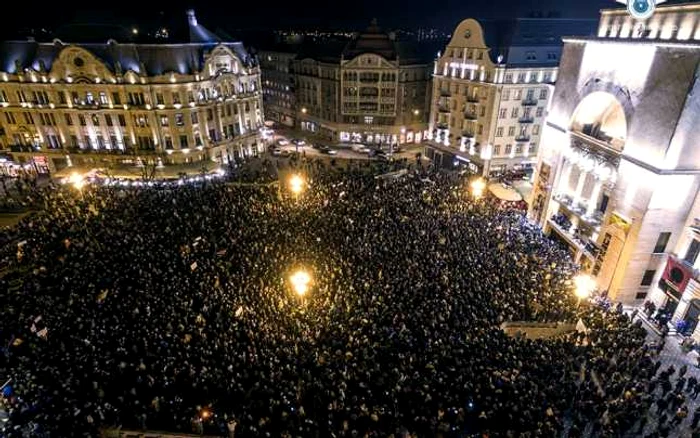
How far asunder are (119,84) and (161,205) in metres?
19.7

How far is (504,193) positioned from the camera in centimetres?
3672

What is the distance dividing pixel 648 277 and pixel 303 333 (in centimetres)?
2265

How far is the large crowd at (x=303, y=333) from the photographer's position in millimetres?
16234

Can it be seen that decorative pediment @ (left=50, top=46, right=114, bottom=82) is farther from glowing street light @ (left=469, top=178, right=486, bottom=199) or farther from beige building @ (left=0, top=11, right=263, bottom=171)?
glowing street light @ (left=469, top=178, right=486, bottom=199)

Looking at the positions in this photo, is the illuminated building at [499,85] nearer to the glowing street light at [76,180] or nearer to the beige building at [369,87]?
the beige building at [369,87]

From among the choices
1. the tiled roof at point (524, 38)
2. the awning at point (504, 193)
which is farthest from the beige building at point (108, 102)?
the awning at point (504, 193)

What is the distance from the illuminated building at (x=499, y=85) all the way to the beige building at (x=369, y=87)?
8.21 m

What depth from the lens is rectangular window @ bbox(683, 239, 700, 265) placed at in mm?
23328

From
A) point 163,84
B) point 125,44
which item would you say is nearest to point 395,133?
point 163,84

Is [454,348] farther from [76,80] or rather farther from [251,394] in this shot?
[76,80]

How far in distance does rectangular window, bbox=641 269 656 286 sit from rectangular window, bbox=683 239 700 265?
6.39ft

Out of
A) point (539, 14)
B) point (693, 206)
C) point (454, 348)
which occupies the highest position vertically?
point (539, 14)

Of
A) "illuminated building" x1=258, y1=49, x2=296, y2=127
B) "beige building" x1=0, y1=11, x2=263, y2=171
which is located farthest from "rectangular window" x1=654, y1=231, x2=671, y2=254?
"illuminated building" x1=258, y1=49, x2=296, y2=127

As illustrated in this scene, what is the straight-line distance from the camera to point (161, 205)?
106ft
